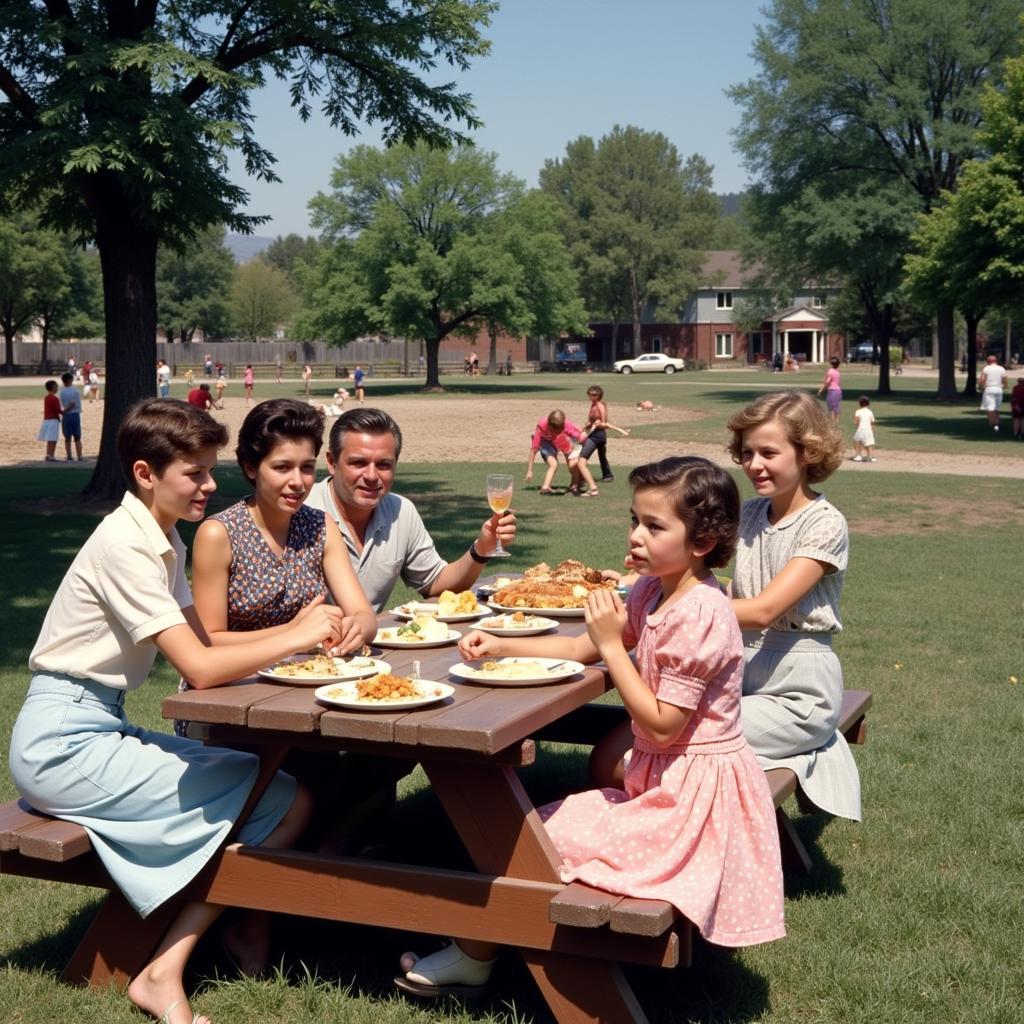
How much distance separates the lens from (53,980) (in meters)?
4.28

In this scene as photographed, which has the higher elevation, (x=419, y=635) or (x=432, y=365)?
(x=432, y=365)

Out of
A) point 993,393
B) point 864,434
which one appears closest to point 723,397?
point 993,393

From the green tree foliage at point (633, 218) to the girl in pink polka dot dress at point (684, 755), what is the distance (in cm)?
10436

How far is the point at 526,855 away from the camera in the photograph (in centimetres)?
385

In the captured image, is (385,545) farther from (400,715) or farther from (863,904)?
(863,904)

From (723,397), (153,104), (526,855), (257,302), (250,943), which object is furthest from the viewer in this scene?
(257,302)

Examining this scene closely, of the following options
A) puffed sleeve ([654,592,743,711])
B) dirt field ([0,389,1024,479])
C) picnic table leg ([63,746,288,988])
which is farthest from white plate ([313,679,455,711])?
dirt field ([0,389,1024,479])

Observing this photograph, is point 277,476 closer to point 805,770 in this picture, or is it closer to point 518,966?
point 518,966

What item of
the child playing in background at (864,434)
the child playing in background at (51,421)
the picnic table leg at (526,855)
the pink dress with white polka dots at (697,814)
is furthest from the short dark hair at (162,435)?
the child playing in background at (51,421)

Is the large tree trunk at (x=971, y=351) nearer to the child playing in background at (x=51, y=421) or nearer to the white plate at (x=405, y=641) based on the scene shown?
the child playing in background at (x=51, y=421)

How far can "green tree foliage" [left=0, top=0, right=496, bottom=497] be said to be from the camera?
14.9m

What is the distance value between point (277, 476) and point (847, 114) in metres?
49.0

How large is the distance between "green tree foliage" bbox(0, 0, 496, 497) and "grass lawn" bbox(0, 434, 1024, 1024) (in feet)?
21.0

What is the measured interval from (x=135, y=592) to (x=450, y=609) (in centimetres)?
154
